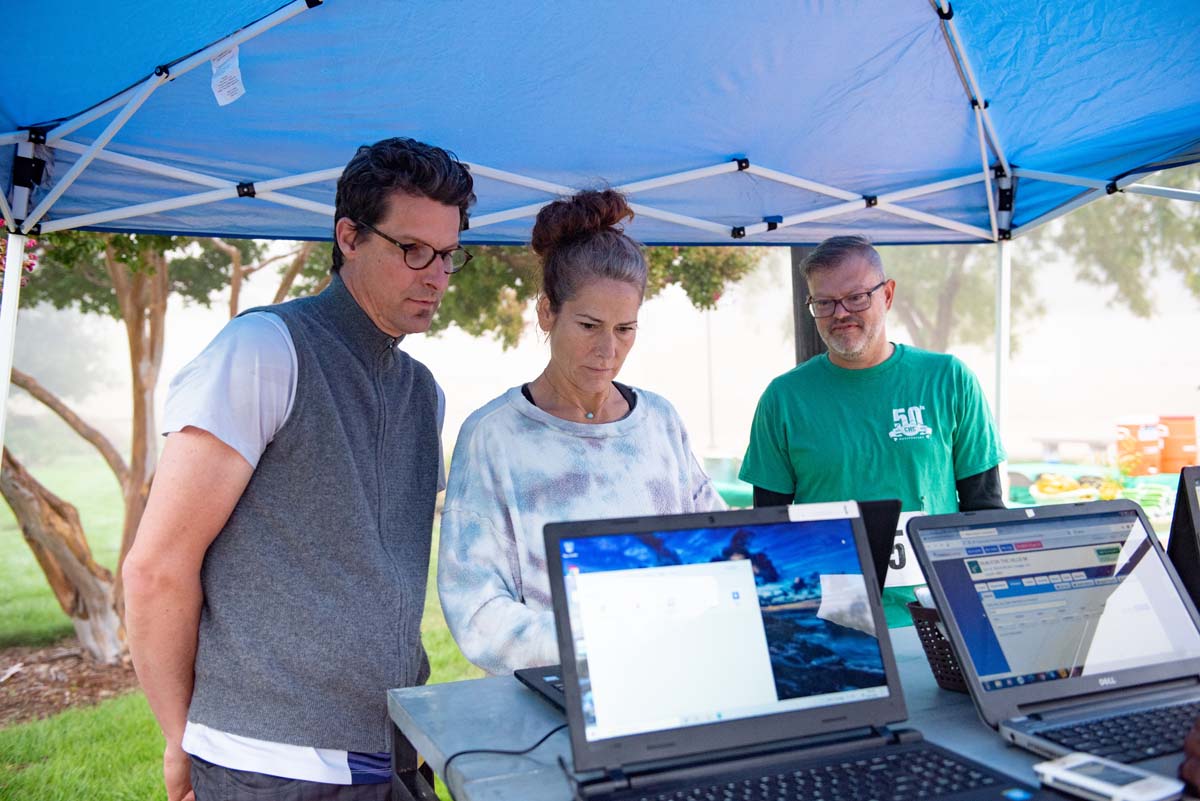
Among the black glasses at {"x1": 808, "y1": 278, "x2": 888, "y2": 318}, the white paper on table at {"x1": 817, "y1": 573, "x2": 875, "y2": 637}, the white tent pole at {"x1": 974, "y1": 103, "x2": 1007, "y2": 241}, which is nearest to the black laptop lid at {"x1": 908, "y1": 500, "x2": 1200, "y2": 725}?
the white paper on table at {"x1": 817, "y1": 573, "x2": 875, "y2": 637}

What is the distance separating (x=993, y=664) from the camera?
3.93 ft

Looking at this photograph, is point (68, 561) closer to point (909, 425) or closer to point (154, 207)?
point (154, 207)

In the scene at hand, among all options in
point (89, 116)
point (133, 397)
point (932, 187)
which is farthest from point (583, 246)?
point (133, 397)

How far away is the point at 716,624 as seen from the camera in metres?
1.09

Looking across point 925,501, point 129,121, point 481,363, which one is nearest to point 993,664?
point 925,501

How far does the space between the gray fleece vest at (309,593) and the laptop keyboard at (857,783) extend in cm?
67

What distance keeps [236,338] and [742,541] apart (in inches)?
32.4

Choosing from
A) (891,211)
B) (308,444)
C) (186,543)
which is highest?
(891,211)

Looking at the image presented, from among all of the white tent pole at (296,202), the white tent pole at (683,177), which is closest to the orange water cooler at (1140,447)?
the white tent pole at (683,177)

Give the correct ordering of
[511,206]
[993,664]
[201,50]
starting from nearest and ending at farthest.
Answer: [993,664]
[201,50]
[511,206]

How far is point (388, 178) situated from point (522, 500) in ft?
1.89

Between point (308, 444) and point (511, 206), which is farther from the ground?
point (511, 206)

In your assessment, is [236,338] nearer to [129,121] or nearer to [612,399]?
[612,399]

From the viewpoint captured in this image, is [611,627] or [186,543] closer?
[611,627]
